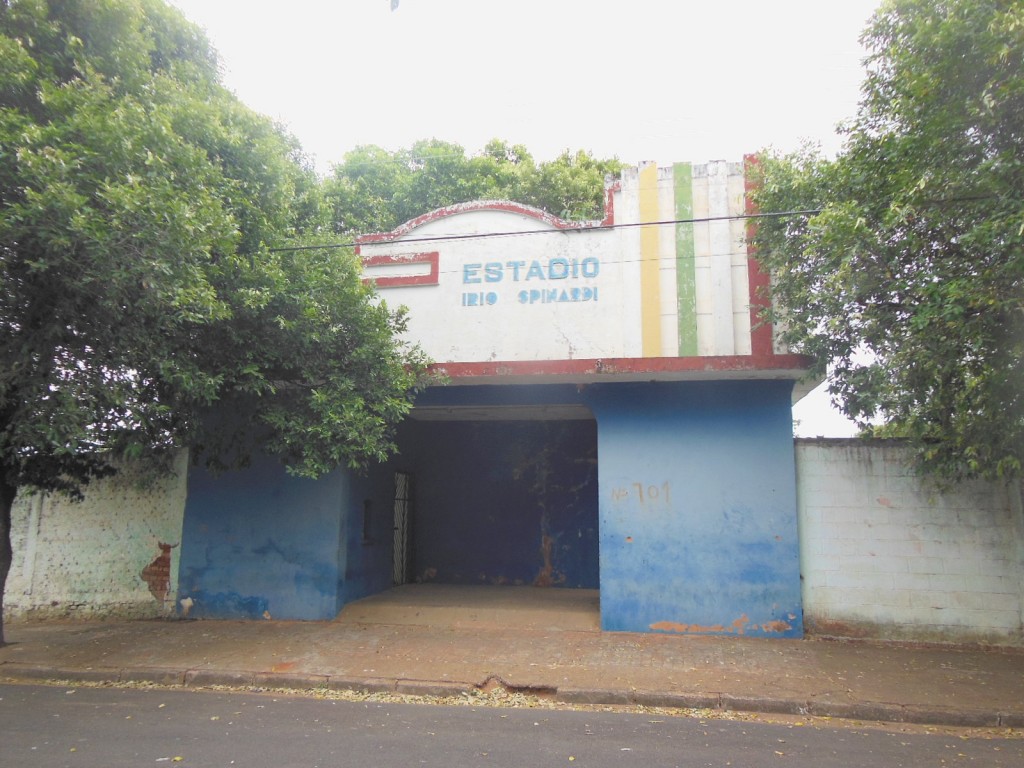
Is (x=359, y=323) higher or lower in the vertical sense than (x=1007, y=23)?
lower

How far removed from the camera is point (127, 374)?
6812 millimetres

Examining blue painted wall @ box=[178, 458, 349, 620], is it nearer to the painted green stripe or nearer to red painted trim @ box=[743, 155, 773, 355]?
the painted green stripe

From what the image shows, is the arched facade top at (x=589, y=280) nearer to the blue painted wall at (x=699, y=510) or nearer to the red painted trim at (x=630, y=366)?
the red painted trim at (x=630, y=366)

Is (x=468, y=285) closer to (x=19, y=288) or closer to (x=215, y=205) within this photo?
(x=215, y=205)

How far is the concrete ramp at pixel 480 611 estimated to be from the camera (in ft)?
29.5

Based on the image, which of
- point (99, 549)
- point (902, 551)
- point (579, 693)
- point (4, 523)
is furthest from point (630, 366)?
point (99, 549)

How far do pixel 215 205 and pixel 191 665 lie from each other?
468 centimetres

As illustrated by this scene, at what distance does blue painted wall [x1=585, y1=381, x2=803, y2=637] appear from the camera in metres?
Result: 8.36

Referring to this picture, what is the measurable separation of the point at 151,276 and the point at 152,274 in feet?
0.10

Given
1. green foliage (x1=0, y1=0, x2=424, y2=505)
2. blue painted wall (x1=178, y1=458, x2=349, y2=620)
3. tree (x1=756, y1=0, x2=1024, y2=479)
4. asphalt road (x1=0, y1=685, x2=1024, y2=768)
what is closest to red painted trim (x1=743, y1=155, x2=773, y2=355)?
tree (x1=756, y1=0, x2=1024, y2=479)

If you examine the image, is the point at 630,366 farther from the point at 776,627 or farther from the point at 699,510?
the point at 776,627

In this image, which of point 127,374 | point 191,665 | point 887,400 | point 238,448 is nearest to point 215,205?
point 127,374

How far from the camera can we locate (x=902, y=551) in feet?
26.8

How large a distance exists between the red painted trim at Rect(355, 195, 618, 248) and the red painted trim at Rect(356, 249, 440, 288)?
0.89 feet
